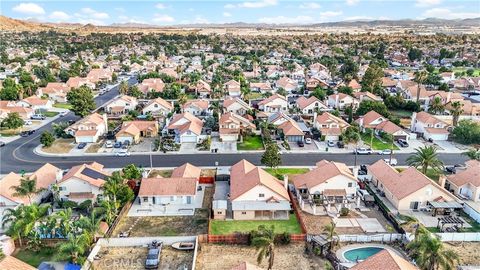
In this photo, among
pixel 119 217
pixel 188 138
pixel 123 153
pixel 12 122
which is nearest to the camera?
pixel 119 217

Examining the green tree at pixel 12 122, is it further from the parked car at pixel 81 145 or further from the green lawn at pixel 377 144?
the green lawn at pixel 377 144

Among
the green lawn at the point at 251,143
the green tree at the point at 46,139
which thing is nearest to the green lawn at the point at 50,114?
the green tree at the point at 46,139

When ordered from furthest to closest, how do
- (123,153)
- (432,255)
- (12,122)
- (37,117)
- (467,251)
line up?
(37,117) < (12,122) < (123,153) < (467,251) < (432,255)

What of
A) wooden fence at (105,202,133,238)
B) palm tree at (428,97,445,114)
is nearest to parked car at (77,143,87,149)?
wooden fence at (105,202,133,238)

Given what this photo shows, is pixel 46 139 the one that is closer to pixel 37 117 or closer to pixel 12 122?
pixel 12 122

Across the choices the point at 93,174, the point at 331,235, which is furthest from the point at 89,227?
the point at 331,235

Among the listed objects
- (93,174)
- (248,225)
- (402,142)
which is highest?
(93,174)

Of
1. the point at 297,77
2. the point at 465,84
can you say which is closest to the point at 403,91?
the point at 465,84
